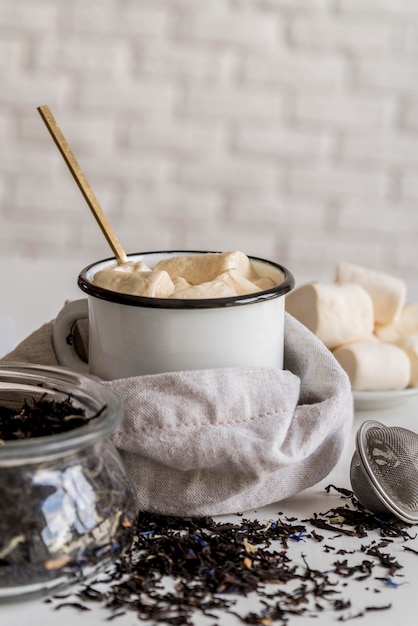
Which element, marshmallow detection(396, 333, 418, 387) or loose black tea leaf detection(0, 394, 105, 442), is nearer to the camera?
loose black tea leaf detection(0, 394, 105, 442)

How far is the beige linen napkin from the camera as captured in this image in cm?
89

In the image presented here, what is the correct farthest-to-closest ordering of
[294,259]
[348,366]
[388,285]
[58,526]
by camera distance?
[294,259], [388,285], [348,366], [58,526]

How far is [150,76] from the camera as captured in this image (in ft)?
9.10

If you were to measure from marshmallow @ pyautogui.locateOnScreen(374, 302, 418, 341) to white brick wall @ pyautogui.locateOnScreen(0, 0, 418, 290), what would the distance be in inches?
59.6

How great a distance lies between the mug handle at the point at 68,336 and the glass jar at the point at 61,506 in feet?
0.87

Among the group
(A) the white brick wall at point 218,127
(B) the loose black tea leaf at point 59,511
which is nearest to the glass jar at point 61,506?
(B) the loose black tea leaf at point 59,511

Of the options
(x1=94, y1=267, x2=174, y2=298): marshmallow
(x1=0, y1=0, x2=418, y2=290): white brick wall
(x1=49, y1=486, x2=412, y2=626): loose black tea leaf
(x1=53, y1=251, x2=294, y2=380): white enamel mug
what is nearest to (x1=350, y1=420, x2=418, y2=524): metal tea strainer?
(x1=49, y1=486, x2=412, y2=626): loose black tea leaf

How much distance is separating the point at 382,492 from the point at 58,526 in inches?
13.8

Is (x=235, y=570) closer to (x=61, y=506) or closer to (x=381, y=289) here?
(x=61, y=506)

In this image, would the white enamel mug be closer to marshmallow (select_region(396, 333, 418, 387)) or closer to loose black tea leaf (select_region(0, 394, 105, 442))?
loose black tea leaf (select_region(0, 394, 105, 442))

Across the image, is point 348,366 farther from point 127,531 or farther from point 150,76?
point 150,76

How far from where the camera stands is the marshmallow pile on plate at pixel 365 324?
1.22 meters

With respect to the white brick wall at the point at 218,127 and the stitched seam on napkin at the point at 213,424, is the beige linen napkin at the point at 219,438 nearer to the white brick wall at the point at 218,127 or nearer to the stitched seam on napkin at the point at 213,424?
the stitched seam on napkin at the point at 213,424

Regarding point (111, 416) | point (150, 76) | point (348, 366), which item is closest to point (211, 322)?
point (111, 416)
